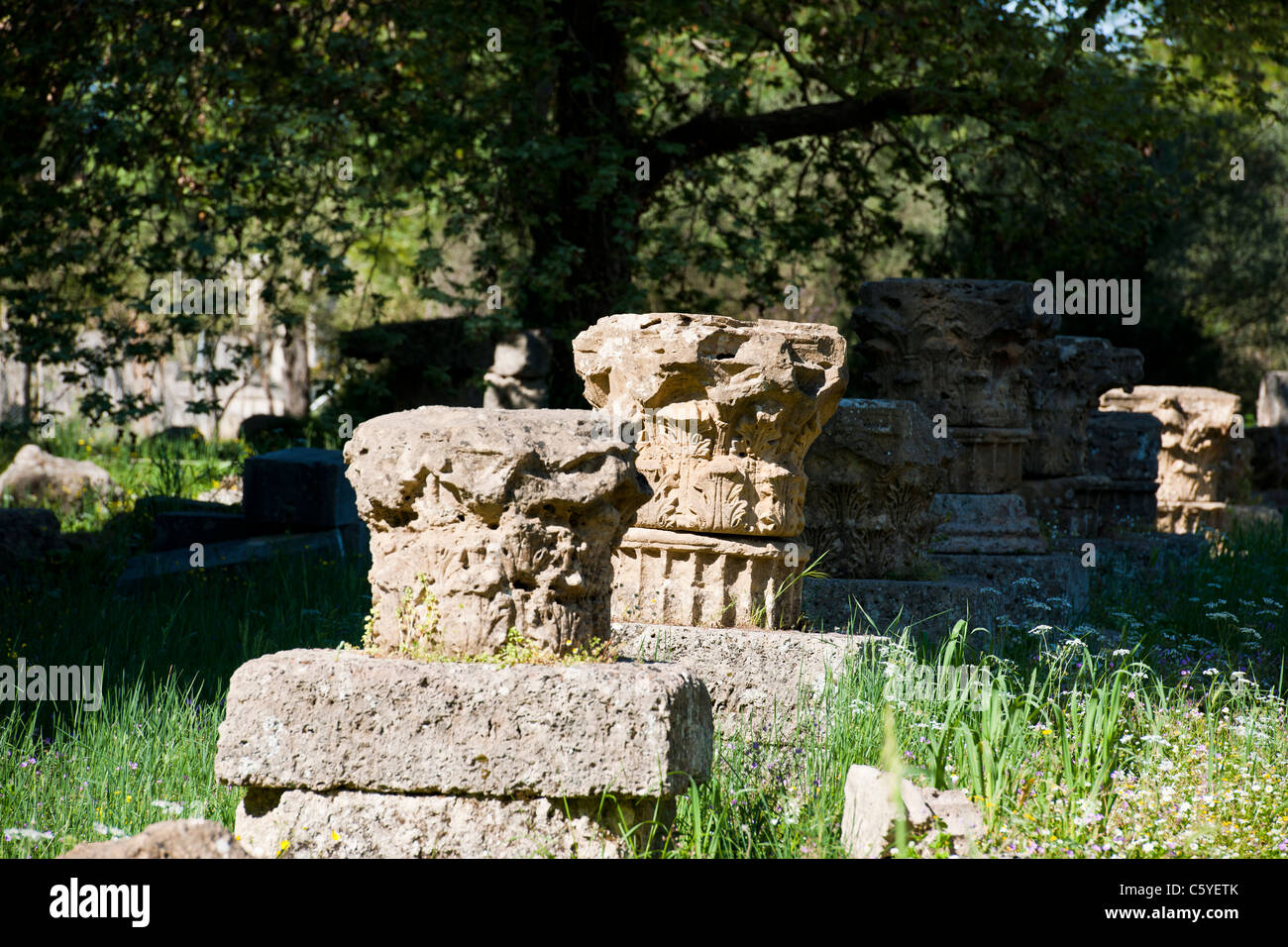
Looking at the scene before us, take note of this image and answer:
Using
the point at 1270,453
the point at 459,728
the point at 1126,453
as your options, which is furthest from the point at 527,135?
the point at 1270,453

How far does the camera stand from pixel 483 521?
12.5 feet

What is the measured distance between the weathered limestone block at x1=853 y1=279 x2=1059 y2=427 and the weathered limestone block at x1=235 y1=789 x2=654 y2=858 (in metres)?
5.26

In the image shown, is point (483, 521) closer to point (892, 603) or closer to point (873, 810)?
point (873, 810)

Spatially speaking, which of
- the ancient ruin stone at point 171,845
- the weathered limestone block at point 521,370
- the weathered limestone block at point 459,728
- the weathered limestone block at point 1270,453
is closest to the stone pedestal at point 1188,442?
the weathered limestone block at point 1270,453

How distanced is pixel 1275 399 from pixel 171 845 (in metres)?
17.6

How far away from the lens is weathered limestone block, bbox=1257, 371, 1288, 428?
17.8m

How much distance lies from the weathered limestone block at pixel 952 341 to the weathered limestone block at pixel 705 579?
120 inches

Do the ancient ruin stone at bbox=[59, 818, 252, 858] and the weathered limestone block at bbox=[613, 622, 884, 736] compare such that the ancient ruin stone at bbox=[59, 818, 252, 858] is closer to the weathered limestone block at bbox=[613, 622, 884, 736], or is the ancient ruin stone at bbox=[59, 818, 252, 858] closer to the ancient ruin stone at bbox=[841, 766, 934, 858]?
the ancient ruin stone at bbox=[841, 766, 934, 858]

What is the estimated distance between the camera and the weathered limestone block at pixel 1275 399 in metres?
17.8

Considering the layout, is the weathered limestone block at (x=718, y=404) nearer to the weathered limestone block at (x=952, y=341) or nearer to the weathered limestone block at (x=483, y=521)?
the weathered limestone block at (x=483, y=521)

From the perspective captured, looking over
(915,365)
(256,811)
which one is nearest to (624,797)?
(256,811)

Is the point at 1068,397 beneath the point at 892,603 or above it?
above

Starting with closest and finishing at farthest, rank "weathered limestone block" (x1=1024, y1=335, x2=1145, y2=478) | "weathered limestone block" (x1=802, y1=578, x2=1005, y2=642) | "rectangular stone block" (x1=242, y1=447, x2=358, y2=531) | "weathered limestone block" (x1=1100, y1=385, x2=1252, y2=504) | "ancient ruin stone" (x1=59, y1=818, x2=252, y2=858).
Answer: "ancient ruin stone" (x1=59, y1=818, x2=252, y2=858) → "weathered limestone block" (x1=802, y1=578, x2=1005, y2=642) → "rectangular stone block" (x1=242, y1=447, x2=358, y2=531) → "weathered limestone block" (x1=1024, y1=335, x2=1145, y2=478) → "weathered limestone block" (x1=1100, y1=385, x2=1252, y2=504)

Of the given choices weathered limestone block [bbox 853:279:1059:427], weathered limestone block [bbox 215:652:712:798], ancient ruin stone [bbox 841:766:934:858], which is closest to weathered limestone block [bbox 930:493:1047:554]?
weathered limestone block [bbox 853:279:1059:427]
